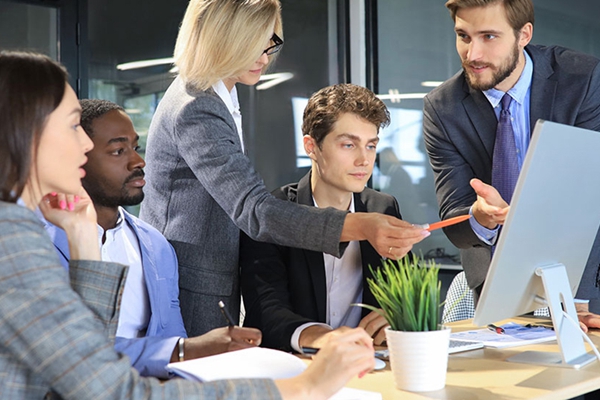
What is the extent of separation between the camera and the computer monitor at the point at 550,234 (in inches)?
59.0

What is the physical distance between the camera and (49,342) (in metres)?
1.05

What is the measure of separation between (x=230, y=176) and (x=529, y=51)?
1.30 meters

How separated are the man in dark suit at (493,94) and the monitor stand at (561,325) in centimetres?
73

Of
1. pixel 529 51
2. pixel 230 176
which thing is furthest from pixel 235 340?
pixel 529 51

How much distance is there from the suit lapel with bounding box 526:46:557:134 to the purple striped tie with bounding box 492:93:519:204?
85 millimetres

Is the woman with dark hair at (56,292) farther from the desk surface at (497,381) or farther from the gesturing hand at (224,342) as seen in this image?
the gesturing hand at (224,342)

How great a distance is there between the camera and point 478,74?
254 cm

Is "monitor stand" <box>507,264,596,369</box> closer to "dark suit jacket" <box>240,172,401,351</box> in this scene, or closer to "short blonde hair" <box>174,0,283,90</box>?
"dark suit jacket" <box>240,172,401,351</box>

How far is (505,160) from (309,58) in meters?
3.15

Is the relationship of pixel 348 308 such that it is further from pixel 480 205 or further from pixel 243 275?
pixel 480 205

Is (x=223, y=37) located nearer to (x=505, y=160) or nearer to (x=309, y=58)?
(x=505, y=160)

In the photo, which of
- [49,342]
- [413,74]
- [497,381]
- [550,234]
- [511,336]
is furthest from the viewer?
[413,74]

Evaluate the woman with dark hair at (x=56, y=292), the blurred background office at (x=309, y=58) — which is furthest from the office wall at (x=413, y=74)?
the woman with dark hair at (x=56, y=292)

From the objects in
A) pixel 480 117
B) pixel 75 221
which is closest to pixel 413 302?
pixel 75 221
